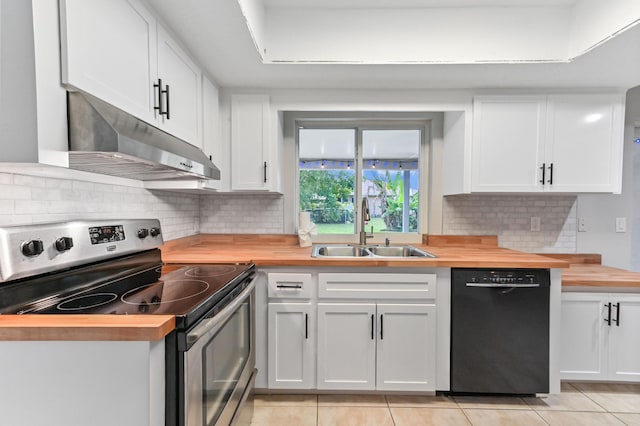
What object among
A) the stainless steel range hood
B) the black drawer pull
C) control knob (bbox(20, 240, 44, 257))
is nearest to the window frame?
the black drawer pull

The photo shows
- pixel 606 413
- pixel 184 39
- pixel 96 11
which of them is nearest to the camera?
pixel 96 11

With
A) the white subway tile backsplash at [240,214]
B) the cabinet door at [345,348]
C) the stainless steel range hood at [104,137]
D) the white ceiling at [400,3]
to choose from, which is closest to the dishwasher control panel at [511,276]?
the cabinet door at [345,348]

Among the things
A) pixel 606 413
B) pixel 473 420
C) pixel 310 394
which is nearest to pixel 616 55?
pixel 606 413

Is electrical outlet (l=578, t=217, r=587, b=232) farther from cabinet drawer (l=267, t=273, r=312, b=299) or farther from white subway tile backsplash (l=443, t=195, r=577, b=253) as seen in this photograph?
cabinet drawer (l=267, t=273, r=312, b=299)

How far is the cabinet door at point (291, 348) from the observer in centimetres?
196

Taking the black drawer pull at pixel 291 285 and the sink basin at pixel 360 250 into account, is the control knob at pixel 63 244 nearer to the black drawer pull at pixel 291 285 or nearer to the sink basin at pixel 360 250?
the black drawer pull at pixel 291 285

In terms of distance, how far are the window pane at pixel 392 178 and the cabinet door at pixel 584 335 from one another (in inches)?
46.4

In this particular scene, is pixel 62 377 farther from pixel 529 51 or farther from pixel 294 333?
pixel 529 51

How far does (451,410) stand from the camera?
188 centimetres

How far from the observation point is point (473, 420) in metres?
1.79

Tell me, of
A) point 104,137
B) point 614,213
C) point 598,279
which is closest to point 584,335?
point 598,279

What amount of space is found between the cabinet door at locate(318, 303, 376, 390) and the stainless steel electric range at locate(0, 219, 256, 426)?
0.47 metres

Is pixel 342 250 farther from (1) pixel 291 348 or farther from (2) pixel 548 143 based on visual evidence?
(2) pixel 548 143

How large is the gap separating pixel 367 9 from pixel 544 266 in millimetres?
1903
